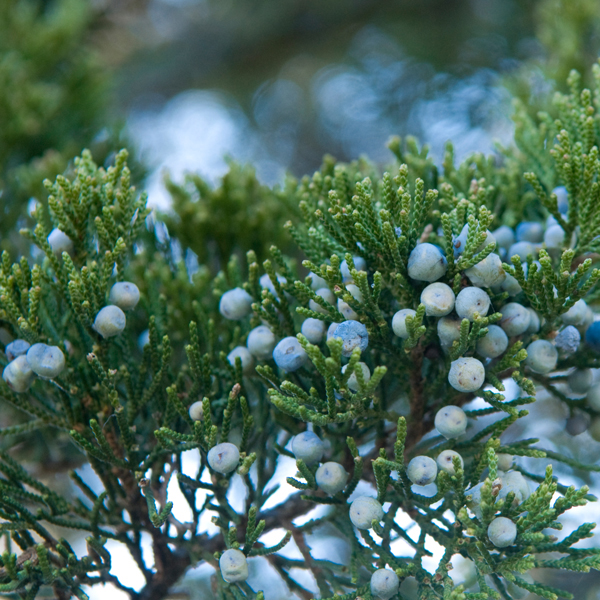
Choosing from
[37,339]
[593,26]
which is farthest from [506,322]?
[593,26]

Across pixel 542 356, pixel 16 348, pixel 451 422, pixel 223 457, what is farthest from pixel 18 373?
pixel 542 356

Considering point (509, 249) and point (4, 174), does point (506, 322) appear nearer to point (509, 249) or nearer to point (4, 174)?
point (509, 249)

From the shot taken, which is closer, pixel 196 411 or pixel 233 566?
pixel 233 566

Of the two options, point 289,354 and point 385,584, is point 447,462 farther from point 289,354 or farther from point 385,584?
point 289,354

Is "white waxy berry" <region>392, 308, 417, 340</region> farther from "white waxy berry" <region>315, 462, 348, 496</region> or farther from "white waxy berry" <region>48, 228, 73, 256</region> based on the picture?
"white waxy berry" <region>48, 228, 73, 256</region>

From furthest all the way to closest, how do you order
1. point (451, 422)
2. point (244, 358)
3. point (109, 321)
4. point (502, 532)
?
point (244, 358)
point (109, 321)
point (451, 422)
point (502, 532)

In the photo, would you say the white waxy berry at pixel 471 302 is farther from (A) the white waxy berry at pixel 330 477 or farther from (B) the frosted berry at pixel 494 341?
(A) the white waxy berry at pixel 330 477
